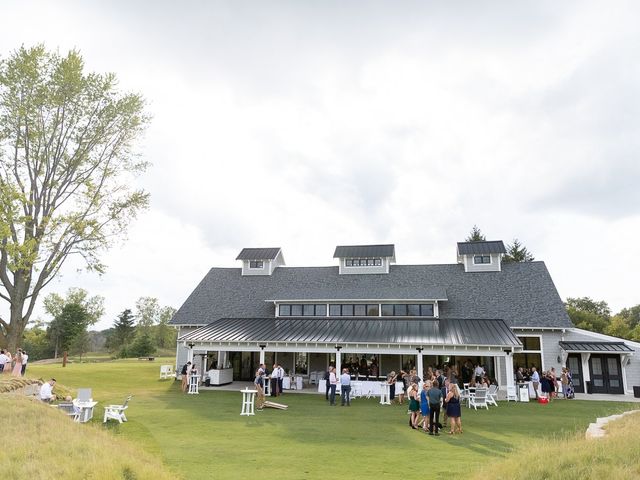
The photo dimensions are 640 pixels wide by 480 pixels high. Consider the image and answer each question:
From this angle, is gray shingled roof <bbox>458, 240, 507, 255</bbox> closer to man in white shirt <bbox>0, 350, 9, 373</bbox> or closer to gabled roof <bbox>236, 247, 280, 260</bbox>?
gabled roof <bbox>236, 247, 280, 260</bbox>

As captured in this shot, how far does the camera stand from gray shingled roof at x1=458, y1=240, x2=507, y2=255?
91.2ft

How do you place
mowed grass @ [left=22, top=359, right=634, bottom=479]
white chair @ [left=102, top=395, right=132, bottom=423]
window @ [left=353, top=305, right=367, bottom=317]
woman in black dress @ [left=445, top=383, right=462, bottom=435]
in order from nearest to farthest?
mowed grass @ [left=22, top=359, right=634, bottom=479] < woman in black dress @ [left=445, top=383, right=462, bottom=435] < white chair @ [left=102, top=395, right=132, bottom=423] < window @ [left=353, top=305, right=367, bottom=317]

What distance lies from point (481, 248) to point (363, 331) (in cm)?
1094

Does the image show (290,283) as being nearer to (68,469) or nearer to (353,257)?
(353,257)

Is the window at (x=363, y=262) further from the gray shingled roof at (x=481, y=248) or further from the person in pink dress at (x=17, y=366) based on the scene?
the person in pink dress at (x=17, y=366)

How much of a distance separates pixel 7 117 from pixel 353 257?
20464mm

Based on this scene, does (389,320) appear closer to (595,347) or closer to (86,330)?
(595,347)

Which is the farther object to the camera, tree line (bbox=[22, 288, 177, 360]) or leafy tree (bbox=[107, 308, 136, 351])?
leafy tree (bbox=[107, 308, 136, 351])

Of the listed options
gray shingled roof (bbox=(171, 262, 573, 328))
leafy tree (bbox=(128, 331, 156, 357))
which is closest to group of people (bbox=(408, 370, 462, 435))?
gray shingled roof (bbox=(171, 262, 573, 328))

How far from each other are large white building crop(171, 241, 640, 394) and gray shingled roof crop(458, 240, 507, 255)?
64mm

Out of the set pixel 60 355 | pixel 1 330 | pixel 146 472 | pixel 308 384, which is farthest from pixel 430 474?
pixel 60 355

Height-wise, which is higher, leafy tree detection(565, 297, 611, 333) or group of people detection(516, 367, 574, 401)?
leafy tree detection(565, 297, 611, 333)

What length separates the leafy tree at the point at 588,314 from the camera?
42469 millimetres

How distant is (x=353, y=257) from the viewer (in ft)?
97.2
